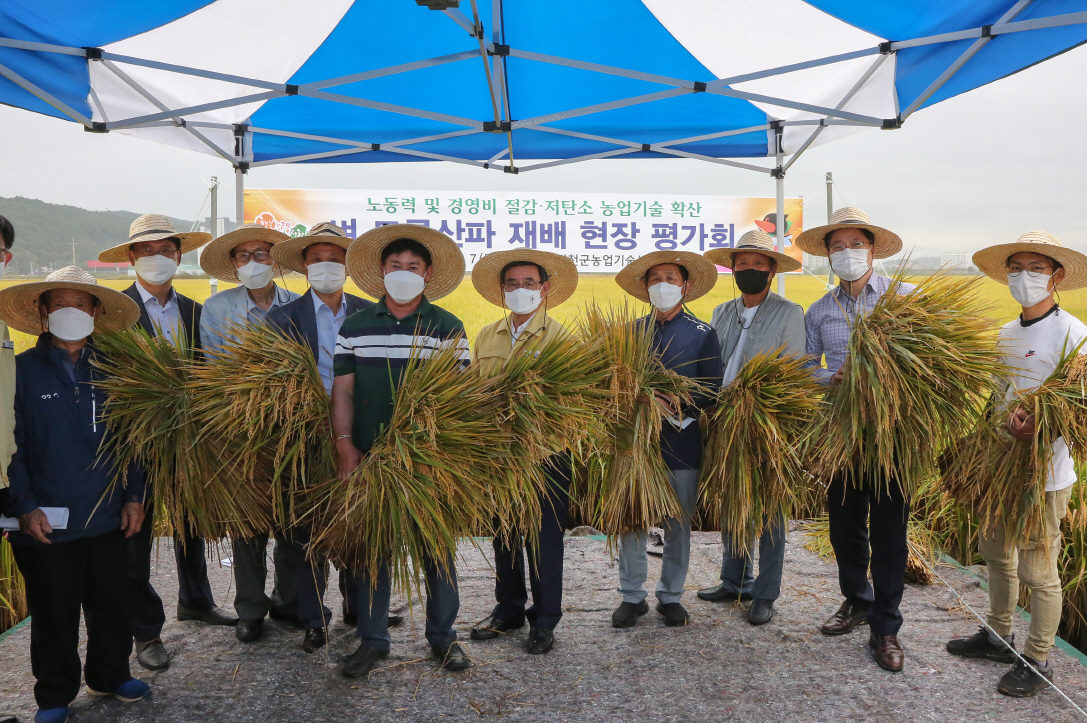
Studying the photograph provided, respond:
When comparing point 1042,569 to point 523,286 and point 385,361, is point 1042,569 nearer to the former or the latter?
point 523,286

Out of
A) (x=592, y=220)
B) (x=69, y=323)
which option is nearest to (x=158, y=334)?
(x=69, y=323)

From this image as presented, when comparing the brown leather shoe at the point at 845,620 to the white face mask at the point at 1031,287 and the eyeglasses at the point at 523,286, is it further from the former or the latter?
the eyeglasses at the point at 523,286

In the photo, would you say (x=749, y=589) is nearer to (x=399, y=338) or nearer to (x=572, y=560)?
(x=572, y=560)

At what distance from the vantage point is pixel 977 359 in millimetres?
2951

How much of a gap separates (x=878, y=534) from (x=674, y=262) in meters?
1.59

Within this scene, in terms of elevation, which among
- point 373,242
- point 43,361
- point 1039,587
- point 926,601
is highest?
point 373,242

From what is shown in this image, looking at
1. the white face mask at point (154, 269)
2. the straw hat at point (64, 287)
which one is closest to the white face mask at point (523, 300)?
the straw hat at point (64, 287)

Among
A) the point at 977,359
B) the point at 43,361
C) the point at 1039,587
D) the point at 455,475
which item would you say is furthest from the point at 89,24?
the point at 1039,587

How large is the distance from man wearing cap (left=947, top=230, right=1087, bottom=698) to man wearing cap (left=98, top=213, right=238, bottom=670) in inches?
138

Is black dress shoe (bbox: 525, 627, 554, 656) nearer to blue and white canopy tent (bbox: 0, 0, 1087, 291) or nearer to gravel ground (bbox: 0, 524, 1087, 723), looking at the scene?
gravel ground (bbox: 0, 524, 1087, 723)

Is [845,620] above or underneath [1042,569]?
underneath

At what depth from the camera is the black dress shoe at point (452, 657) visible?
313 centimetres

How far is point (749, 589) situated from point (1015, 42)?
3.23 meters

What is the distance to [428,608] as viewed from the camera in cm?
315
